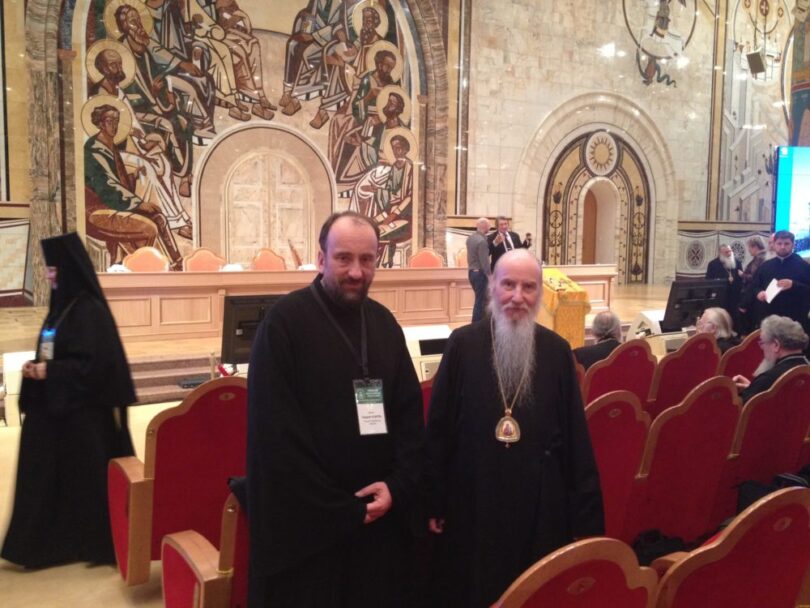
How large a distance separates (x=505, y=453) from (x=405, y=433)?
324mm

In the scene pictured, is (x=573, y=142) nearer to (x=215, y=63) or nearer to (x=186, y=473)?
(x=215, y=63)

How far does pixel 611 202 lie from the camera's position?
16344 millimetres

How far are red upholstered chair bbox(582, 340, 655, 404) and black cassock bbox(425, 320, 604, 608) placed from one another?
1691 millimetres

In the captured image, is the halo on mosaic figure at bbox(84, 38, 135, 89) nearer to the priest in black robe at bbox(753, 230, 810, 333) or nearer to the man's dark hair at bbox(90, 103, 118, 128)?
the man's dark hair at bbox(90, 103, 118, 128)

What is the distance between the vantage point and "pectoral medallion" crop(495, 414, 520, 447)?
2.00m

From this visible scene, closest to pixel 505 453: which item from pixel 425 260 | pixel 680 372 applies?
pixel 680 372

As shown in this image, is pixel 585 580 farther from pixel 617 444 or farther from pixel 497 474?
pixel 617 444

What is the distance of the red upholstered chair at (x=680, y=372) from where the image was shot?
406 centimetres

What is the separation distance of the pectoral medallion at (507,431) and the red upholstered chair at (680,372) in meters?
2.33

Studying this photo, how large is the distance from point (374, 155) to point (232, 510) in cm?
1136

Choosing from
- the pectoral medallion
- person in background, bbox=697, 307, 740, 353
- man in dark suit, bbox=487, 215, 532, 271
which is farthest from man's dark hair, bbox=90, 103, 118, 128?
the pectoral medallion

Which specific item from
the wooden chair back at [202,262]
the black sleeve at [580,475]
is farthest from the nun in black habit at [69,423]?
the wooden chair back at [202,262]

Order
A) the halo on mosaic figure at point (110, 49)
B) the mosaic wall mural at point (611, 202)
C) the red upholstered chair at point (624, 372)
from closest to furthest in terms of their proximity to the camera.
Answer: the red upholstered chair at point (624, 372) < the halo on mosaic figure at point (110, 49) < the mosaic wall mural at point (611, 202)

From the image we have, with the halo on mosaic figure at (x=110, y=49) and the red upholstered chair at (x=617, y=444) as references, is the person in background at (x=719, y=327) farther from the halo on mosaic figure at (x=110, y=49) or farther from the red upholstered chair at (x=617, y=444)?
the halo on mosaic figure at (x=110, y=49)
